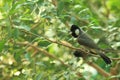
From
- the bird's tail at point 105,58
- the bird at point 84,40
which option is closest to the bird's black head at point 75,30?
the bird at point 84,40

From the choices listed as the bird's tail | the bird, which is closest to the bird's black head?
the bird

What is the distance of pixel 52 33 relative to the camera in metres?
2.35

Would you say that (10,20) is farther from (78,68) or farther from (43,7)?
(78,68)

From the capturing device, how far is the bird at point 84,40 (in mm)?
2059

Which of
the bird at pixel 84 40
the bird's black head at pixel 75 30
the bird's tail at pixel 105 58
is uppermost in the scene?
the bird's black head at pixel 75 30

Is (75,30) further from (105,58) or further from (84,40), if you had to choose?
(105,58)

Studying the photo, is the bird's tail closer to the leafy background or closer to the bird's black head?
the leafy background

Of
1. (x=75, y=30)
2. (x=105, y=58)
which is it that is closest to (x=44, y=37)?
(x=75, y=30)

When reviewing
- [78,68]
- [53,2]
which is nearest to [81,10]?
[53,2]

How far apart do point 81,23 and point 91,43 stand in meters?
0.59

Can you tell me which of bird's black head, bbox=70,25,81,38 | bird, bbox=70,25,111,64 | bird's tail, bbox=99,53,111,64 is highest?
bird's black head, bbox=70,25,81,38

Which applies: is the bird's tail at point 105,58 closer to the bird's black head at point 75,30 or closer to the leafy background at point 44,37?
the leafy background at point 44,37

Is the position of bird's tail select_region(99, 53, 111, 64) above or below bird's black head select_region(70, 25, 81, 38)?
below

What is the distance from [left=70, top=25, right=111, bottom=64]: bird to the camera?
206 centimetres
